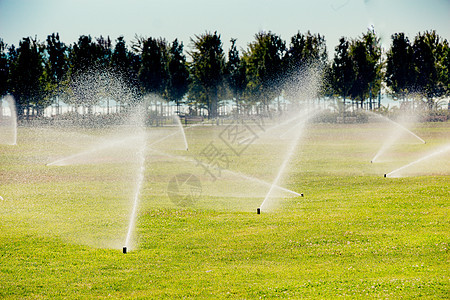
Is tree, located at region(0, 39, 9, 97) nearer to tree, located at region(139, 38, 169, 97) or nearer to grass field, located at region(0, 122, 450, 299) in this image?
tree, located at region(139, 38, 169, 97)

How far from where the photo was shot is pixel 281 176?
3091 centimetres

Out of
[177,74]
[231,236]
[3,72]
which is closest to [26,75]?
[3,72]

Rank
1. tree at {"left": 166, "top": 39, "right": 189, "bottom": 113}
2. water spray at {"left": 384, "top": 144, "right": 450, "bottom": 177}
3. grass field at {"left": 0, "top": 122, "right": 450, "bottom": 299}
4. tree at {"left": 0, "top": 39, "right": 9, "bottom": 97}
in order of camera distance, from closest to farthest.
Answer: grass field at {"left": 0, "top": 122, "right": 450, "bottom": 299}, water spray at {"left": 384, "top": 144, "right": 450, "bottom": 177}, tree at {"left": 0, "top": 39, "right": 9, "bottom": 97}, tree at {"left": 166, "top": 39, "right": 189, "bottom": 113}

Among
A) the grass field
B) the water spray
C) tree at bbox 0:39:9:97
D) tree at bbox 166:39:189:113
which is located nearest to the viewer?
the grass field

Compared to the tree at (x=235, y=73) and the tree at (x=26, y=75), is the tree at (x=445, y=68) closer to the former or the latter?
the tree at (x=235, y=73)

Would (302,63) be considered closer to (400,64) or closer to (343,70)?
(343,70)

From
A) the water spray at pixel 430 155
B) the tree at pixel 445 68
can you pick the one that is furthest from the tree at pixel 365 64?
the water spray at pixel 430 155

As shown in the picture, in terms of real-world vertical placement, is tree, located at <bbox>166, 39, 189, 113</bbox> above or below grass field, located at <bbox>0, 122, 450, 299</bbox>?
above

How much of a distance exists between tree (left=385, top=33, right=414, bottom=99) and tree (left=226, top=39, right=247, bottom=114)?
26116 millimetres

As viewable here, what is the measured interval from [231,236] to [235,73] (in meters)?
77.4

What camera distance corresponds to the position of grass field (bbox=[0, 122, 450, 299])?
1171 cm

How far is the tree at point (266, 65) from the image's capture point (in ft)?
294

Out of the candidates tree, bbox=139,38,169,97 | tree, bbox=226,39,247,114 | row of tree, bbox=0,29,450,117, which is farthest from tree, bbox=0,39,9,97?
tree, bbox=226,39,247,114

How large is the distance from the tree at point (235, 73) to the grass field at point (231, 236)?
2375 inches
